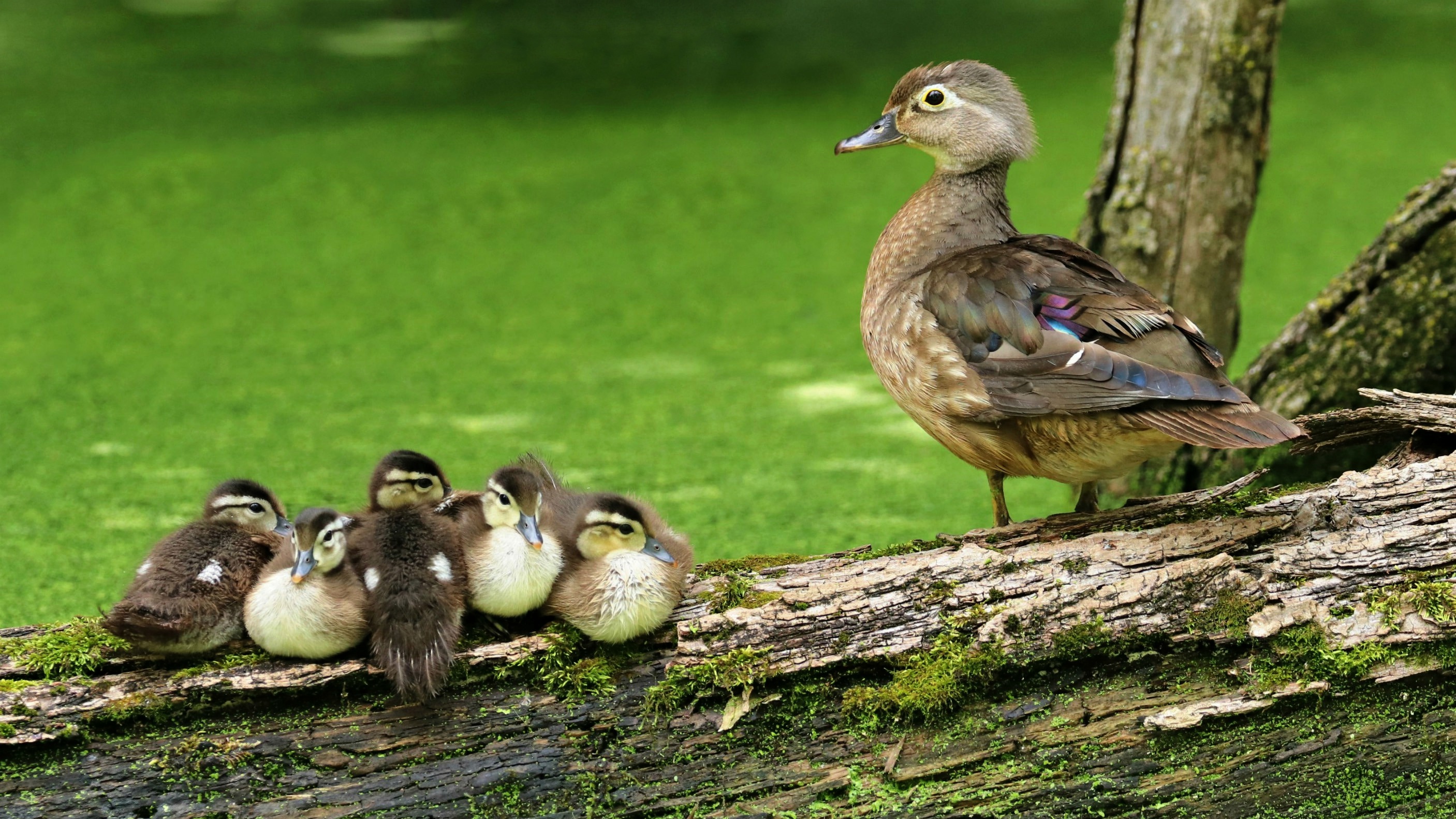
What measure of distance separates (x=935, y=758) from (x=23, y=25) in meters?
8.11

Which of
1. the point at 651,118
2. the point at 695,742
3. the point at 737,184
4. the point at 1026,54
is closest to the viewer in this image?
the point at 695,742

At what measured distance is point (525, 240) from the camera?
5832 millimetres

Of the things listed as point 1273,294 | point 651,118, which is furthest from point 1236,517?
point 651,118

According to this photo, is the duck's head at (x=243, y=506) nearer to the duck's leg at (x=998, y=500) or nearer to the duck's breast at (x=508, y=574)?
the duck's breast at (x=508, y=574)

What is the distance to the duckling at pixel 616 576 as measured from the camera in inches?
82.0

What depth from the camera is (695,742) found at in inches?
81.4

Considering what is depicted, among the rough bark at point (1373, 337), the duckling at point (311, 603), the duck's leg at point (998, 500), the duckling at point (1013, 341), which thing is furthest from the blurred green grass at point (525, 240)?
the duckling at point (311, 603)

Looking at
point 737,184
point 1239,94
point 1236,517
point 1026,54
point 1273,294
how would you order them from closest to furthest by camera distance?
point 1236,517, point 1239,94, point 1273,294, point 737,184, point 1026,54

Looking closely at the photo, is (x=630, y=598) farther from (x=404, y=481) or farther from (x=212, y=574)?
(x=212, y=574)

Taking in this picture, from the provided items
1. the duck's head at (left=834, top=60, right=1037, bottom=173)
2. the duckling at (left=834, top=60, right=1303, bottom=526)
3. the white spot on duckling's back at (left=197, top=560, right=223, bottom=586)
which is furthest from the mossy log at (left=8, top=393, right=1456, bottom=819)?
the duck's head at (left=834, top=60, right=1037, bottom=173)

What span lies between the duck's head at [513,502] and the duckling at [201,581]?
0.36 meters

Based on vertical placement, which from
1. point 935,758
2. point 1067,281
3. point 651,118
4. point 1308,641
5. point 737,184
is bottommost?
point 935,758

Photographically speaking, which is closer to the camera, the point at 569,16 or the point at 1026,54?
the point at 1026,54

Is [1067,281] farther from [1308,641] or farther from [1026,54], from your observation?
[1026,54]
